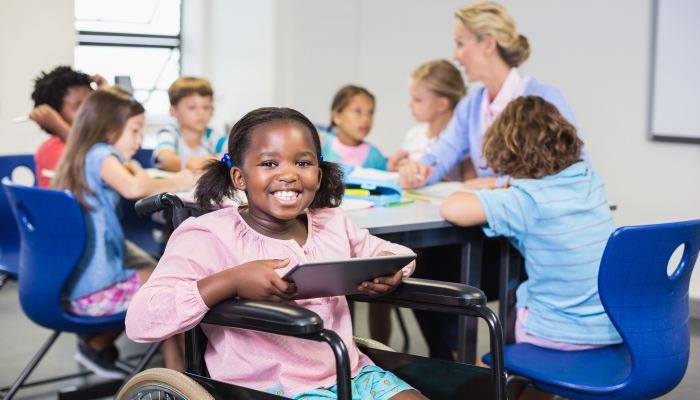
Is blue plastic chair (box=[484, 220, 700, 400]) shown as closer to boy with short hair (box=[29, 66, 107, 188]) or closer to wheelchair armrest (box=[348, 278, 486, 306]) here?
wheelchair armrest (box=[348, 278, 486, 306])

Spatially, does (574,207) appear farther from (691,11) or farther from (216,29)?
(216,29)

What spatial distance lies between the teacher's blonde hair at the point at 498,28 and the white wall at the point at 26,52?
2.34m

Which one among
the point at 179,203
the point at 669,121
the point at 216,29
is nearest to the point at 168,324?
the point at 179,203

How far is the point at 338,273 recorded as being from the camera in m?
1.31

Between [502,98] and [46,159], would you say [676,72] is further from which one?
[46,159]

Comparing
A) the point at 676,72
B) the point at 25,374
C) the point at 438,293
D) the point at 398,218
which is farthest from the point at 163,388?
the point at 676,72

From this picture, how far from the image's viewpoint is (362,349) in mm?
1627

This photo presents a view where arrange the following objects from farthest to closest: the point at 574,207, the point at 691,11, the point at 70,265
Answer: the point at 691,11 → the point at 70,265 → the point at 574,207

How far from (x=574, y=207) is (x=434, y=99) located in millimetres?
1473

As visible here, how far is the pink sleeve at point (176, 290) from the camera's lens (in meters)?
1.32

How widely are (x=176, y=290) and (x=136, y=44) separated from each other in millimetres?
4313

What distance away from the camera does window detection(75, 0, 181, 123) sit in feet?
16.9

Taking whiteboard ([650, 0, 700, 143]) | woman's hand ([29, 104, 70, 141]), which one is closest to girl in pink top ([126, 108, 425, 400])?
woman's hand ([29, 104, 70, 141])

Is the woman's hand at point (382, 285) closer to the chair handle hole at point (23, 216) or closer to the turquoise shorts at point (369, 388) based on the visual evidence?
the turquoise shorts at point (369, 388)
